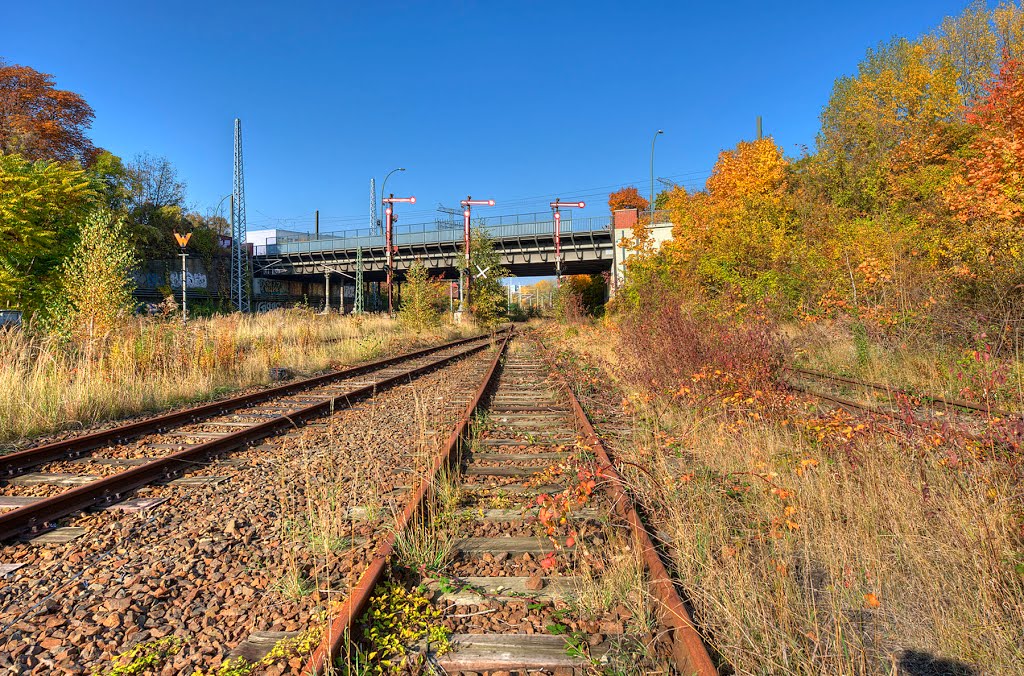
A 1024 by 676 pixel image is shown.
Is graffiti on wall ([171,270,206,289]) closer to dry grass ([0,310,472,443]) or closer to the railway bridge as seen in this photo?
the railway bridge

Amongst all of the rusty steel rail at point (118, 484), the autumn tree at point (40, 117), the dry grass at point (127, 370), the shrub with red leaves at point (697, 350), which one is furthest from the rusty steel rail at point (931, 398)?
the autumn tree at point (40, 117)

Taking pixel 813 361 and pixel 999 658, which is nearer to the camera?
pixel 999 658

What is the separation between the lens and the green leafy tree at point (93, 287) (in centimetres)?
1032

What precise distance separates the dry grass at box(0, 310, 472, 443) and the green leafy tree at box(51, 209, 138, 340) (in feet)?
1.21

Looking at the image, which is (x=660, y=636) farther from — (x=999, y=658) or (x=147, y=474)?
(x=147, y=474)

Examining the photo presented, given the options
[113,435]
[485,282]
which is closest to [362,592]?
[113,435]

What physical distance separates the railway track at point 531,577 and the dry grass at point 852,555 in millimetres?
221

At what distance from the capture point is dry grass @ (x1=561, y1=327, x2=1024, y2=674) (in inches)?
95.3

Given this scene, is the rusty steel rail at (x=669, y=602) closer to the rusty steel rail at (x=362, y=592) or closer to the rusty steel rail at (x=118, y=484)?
the rusty steel rail at (x=362, y=592)

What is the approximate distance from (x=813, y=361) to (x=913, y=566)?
40.9ft

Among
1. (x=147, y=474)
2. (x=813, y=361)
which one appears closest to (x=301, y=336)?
(x=147, y=474)

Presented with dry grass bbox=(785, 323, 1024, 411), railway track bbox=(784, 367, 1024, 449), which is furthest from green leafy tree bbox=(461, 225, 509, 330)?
railway track bbox=(784, 367, 1024, 449)

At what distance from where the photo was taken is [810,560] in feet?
10.9

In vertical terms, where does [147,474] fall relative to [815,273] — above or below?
below
